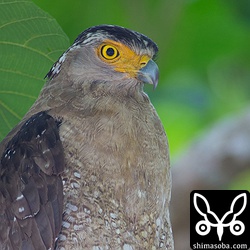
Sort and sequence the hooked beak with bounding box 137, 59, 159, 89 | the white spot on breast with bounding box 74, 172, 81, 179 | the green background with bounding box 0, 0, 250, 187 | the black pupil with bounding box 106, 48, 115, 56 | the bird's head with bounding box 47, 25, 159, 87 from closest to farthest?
the white spot on breast with bounding box 74, 172, 81, 179
the hooked beak with bounding box 137, 59, 159, 89
the bird's head with bounding box 47, 25, 159, 87
the black pupil with bounding box 106, 48, 115, 56
the green background with bounding box 0, 0, 250, 187

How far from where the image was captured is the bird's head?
5.49 m

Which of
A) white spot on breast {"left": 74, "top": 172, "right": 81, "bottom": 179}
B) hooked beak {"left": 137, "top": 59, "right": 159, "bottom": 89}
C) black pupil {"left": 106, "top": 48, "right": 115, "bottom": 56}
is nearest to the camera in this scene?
white spot on breast {"left": 74, "top": 172, "right": 81, "bottom": 179}

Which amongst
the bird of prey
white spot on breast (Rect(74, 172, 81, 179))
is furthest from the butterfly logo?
white spot on breast (Rect(74, 172, 81, 179))

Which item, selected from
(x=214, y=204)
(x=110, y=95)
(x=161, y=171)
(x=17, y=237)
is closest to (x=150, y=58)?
(x=110, y=95)

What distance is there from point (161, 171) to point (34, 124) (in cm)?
75

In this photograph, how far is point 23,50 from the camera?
5.11 meters

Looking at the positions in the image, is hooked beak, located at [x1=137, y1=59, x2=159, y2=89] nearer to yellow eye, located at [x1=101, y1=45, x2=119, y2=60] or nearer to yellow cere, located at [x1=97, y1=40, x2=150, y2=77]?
yellow cere, located at [x1=97, y1=40, x2=150, y2=77]

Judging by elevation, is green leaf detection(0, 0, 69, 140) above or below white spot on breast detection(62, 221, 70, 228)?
above

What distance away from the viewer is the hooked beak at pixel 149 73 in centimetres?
538

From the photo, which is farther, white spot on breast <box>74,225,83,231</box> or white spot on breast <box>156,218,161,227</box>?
white spot on breast <box>156,218,161,227</box>

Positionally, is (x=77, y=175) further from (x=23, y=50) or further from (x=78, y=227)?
(x=23, y=50)

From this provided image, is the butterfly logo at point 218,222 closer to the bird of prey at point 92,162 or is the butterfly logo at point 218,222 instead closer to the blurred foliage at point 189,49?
the blurred foliage at point 189,49

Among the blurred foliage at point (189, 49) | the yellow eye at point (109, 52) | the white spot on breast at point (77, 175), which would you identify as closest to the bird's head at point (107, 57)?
the yellow eye at point (109, 52)

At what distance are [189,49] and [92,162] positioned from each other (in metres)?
4.61
